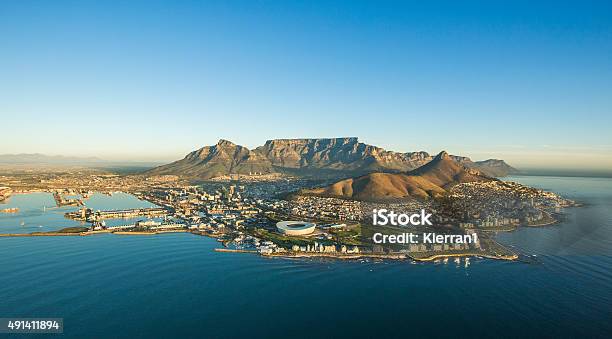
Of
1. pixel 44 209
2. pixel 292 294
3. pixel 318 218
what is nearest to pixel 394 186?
pixel 318 218

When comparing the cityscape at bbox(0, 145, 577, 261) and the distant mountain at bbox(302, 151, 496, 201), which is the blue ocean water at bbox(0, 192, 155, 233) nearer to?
the cityscape at bbox(0, 145, 577, 261)

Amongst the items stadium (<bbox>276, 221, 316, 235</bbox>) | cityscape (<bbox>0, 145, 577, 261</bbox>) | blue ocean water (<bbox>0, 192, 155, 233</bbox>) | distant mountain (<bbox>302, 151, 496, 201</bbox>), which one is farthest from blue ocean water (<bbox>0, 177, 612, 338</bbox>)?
distant mountain (<bbox>302, 151, 496, 201</bbox>)

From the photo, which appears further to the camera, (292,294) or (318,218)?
(318,218)

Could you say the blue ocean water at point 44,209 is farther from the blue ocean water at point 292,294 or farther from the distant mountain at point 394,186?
the distant mountain at point 394,186

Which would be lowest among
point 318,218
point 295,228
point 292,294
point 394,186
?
point 292,294

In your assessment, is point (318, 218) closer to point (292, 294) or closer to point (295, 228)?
point (295, 228)

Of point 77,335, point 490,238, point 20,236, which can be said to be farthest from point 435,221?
point 20,236

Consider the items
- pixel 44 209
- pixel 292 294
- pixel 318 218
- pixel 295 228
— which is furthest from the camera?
pixel 44 209

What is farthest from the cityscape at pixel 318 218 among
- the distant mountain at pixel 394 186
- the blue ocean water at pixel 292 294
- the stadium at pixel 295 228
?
the blue ocean water at pixel 292 294
